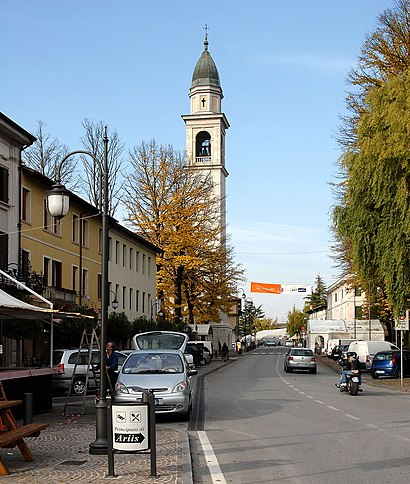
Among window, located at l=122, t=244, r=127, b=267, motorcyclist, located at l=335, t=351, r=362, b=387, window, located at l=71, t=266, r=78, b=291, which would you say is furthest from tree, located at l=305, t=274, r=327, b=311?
motorcyclist, located at l=335, t=351, r=362, b=387

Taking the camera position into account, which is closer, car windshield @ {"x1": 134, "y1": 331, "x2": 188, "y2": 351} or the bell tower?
car windshield @ {"x1": 134, "y1": 331, "x2": 188, "y2": 351}

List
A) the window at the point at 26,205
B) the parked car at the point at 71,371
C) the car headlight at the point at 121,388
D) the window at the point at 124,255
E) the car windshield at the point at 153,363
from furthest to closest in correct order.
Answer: the window at the point at 124,255 → the window at the point at 26,205 → the parked car at the point at 71,371 → the car windshield at the point at 153,363 → the car headlight at the point at 121,388

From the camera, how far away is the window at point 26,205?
3503 cm

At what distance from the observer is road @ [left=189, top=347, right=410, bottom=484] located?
10.4 m

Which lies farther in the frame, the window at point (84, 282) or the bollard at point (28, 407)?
the window at point (84, 282)

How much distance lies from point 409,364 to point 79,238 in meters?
19.5

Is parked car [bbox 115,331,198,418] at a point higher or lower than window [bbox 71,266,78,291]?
lower

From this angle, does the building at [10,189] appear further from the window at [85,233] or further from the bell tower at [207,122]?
the bell tower at [207,122]

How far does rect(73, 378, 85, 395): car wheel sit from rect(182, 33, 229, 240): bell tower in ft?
233

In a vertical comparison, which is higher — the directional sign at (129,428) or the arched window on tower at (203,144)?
the arched window on tower at (203,144)

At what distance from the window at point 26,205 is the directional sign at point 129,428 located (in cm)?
2639

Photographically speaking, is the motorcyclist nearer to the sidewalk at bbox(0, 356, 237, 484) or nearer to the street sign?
the street sign

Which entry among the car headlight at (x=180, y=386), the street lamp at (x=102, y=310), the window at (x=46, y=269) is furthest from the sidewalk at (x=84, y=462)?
the window at (x=46, y=269)

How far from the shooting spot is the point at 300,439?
14.0 meters
